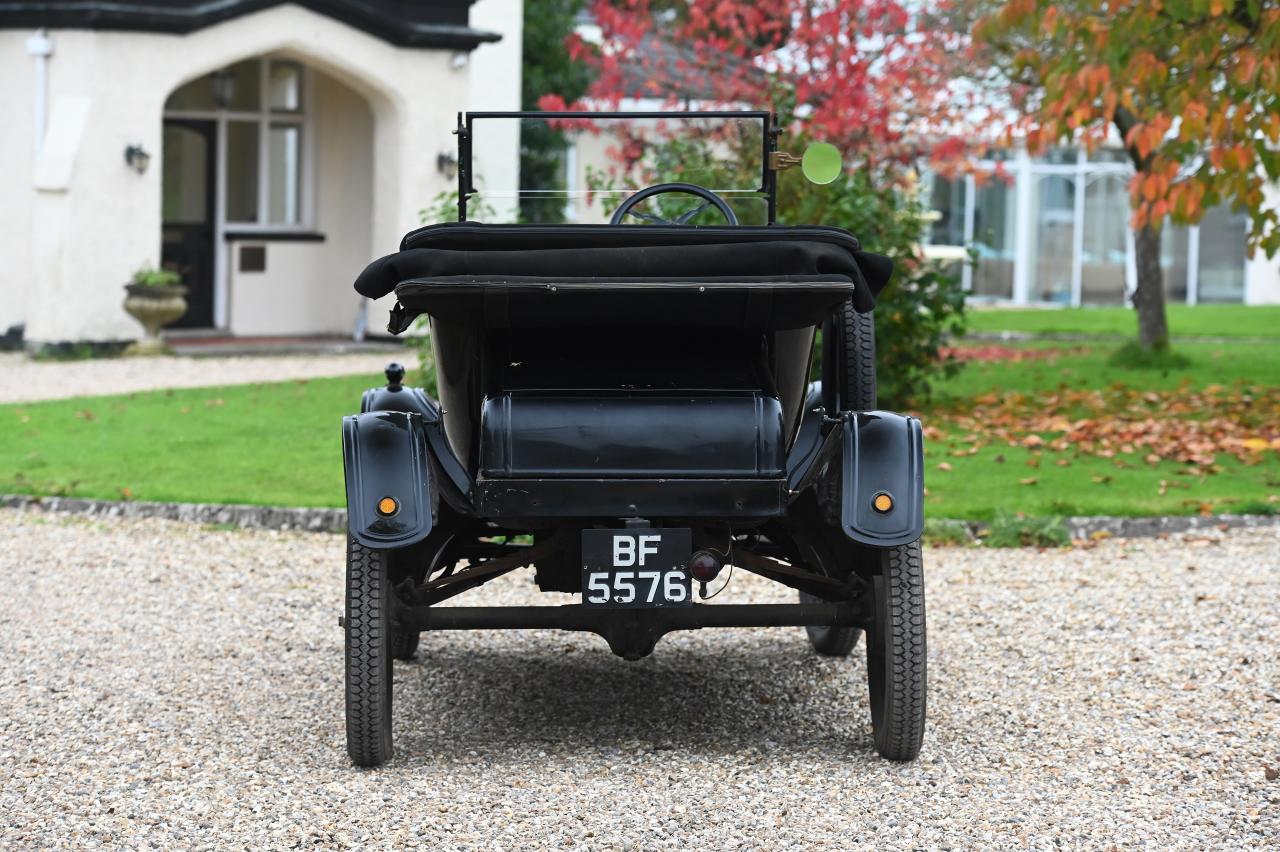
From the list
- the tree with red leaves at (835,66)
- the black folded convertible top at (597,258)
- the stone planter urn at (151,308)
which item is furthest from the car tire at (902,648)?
the stone planter urn at (151,308)

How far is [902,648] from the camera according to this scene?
4.89 metres

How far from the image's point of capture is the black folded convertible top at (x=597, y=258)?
4.71 metres

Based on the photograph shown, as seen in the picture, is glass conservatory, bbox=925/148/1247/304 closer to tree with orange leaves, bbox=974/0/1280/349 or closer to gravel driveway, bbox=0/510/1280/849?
tree with orange leaves, bbox=974/0/1280/349

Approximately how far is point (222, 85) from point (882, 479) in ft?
52.0

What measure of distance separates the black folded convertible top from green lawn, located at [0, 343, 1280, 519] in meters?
4.39

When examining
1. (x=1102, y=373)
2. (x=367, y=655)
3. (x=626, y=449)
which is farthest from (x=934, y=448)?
(x=367, y=655)

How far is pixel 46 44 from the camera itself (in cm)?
1753

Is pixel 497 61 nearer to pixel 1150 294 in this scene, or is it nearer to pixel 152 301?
pixel 152 301

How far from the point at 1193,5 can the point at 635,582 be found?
695 centimetres

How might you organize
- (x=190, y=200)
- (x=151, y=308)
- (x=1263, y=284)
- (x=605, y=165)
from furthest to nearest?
(x=1263, y=284)
(x=605, y=165)
(x=190, y=200)
(x=151, y=308)

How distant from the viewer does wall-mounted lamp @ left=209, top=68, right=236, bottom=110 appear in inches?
765

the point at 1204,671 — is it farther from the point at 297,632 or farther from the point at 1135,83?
the point at 1135,83

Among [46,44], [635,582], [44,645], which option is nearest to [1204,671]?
[635,582]

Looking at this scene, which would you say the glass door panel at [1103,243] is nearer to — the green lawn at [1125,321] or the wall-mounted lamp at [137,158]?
the green lawn at [1125,321]
